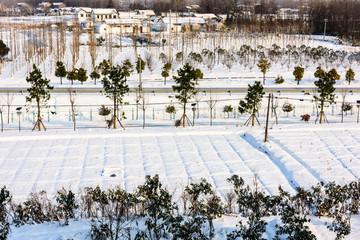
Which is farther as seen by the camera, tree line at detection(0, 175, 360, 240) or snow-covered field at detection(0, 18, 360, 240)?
snow-covered field at detection(0, 18, 360, 240)

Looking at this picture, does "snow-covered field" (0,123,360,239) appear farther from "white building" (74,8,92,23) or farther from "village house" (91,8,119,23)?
"white building" (74,8,92,23)

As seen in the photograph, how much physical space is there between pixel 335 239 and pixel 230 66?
30933 millimetres

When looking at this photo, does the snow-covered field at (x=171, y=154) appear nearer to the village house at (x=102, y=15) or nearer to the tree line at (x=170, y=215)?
the tree line at (x=170, y=215)

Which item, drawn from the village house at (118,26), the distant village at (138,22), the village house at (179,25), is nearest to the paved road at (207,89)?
the distant village at (138,22)

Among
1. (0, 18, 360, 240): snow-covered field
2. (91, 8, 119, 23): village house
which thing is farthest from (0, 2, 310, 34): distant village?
(0, 18, 360, 240): snow-covered field

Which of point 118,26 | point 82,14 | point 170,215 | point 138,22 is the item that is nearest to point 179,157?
point 170,215

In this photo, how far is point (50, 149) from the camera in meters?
19.0

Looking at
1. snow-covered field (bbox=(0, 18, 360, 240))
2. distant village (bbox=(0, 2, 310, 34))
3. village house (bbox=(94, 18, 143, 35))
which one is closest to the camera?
snow-covered field (bbox=(0, 18, 360, 240))

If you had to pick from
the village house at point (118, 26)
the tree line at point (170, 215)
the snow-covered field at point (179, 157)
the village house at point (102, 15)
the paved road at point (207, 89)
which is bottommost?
the snow-covered field at point (179, 157)

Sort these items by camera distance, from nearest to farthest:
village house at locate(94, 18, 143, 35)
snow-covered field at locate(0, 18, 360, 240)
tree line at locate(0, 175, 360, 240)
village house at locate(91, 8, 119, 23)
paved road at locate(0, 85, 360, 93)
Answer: tree line at locate(0, 175, 360, 240) < snow-covered field at locate(0, 18, 360, 240) < paved road at locate(0, 85, 360, 93) < village house at locate(94, 18, 143, 35) < village house at locate(91, 8, 119, 23)

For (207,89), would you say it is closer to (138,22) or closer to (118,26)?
(118,26)

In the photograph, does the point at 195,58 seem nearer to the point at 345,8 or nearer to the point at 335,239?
the point at 335,239

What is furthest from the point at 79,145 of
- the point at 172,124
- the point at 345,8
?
the point at 345,8

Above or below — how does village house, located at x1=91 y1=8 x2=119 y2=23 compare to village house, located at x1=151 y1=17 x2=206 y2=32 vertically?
above
